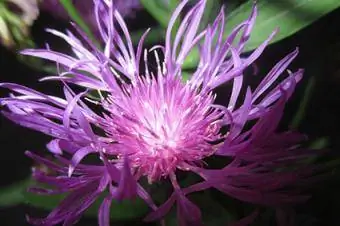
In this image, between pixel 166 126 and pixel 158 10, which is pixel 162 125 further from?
pixel 158 10

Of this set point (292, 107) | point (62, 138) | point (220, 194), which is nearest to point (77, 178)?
point (62, 138)

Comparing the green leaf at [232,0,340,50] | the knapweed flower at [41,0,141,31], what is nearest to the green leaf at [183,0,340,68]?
the green leaf at [232,0,340,50]

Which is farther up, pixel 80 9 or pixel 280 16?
pixel 80 9

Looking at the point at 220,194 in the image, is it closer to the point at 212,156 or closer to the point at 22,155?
the point at 212,156

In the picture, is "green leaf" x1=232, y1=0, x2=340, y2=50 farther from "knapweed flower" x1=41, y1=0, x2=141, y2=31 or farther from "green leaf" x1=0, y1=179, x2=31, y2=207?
"green leaf" x1=0, y1=179, x2=31, y2=207

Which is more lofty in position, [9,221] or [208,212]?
[9,221]

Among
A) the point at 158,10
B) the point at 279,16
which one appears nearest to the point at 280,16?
the point at 279,16
